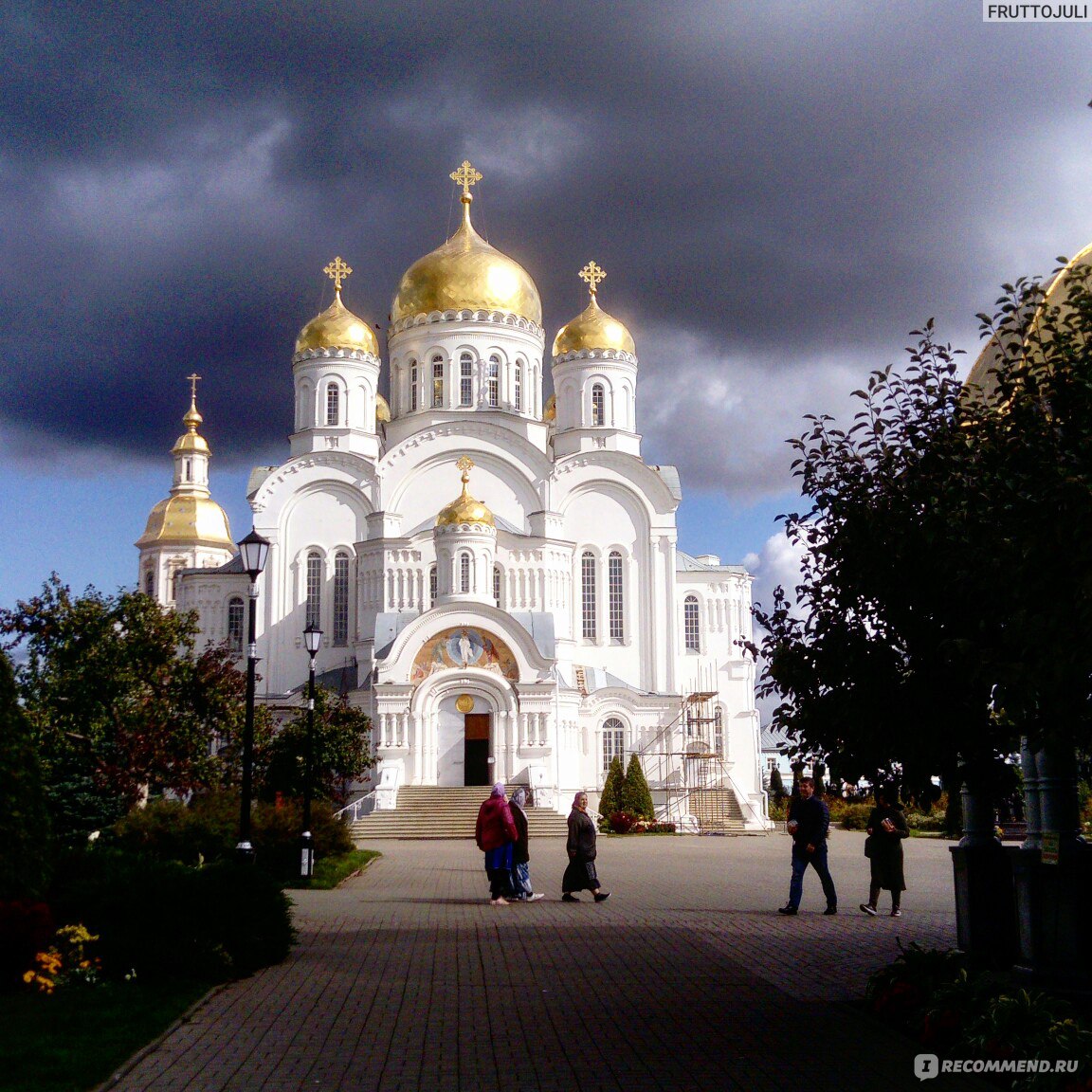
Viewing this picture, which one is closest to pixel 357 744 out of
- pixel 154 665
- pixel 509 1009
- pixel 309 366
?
pixel 154 665

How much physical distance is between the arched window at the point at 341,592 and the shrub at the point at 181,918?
3274 cm

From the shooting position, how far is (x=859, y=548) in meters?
9.77

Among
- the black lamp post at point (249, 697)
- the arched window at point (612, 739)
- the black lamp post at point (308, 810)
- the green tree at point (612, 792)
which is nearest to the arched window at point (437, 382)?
the arched window at point (612, 739)

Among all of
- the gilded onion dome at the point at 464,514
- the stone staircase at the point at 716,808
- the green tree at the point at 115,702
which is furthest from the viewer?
the stone staircase at the point at 716,808

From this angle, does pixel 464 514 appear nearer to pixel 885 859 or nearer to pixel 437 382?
pixel 437 382

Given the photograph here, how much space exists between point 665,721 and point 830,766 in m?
32.9

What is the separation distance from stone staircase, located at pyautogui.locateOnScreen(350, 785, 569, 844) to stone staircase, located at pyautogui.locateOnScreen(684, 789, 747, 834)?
6.36m

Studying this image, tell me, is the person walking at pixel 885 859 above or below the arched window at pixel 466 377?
below

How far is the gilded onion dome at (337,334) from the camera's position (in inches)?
1874

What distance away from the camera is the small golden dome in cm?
4759

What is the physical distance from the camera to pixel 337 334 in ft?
156

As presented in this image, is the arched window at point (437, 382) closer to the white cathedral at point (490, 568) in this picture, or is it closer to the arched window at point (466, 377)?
the white cathedral at point (490, 568)

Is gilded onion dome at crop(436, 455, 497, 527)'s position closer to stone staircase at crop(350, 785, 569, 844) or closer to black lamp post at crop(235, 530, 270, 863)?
stone staircase at crop(350, 785, 569, 844)

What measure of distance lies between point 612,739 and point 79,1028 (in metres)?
34.5
